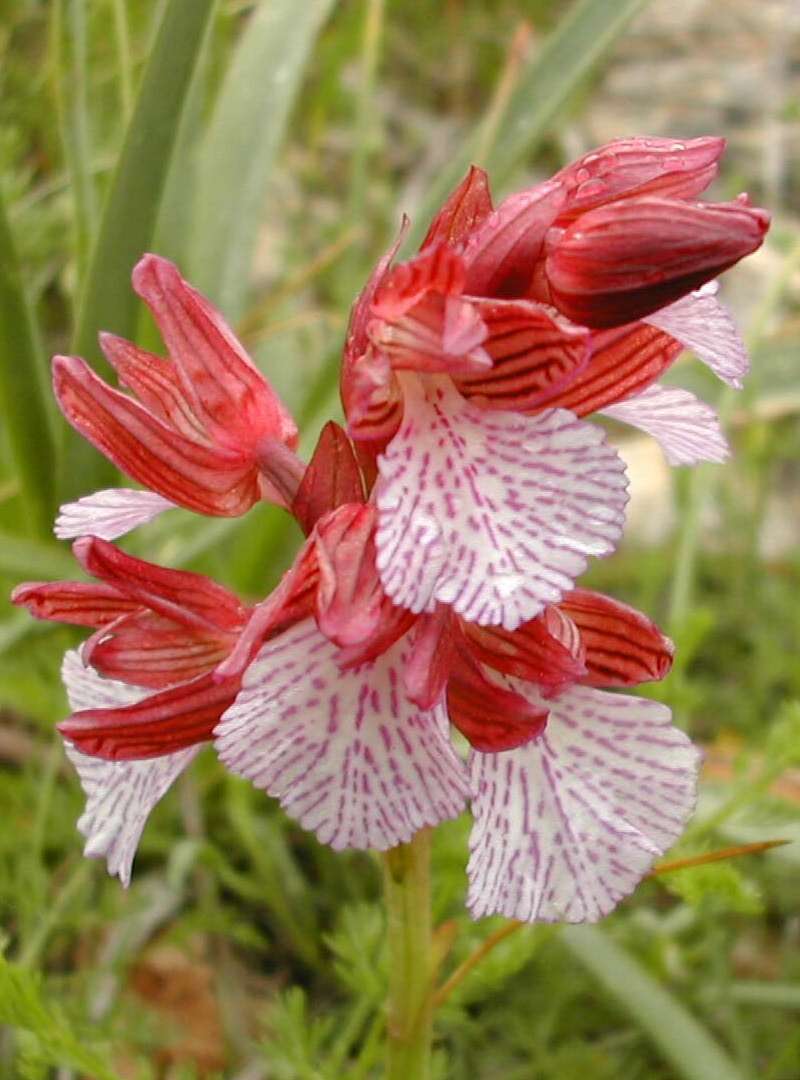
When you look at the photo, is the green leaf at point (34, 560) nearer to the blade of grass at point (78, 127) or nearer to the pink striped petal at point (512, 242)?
the blade of grass at point (78, 127)

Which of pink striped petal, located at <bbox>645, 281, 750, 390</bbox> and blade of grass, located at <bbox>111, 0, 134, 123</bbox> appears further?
blade of grass, located at <bbox>111, 0, 134, 123</bbox>

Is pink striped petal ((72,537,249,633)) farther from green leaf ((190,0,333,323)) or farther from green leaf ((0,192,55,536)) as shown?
green leaf ((190,0,333,323))

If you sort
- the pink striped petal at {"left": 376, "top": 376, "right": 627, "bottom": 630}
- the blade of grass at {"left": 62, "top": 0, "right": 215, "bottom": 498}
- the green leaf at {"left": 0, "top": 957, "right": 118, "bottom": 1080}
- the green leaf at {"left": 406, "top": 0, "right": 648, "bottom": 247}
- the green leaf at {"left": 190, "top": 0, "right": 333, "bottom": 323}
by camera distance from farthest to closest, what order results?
the green leaf at {"left": 190, "top": 0, "right": 333, "bottom": 323}
the green leaf at {"left": 406, "top": 0, "right": 648, "bottom": 247}
the blade of grass at {"left": 62, "top": 0, "right": 215, "bottom": 498}
the green leaf at {"left": 0, "top": 957, "right": 118, "bottom": 1080}
the pink striped petal at {"left": 376, "top": 376, "right": 627, "bottom": 630}

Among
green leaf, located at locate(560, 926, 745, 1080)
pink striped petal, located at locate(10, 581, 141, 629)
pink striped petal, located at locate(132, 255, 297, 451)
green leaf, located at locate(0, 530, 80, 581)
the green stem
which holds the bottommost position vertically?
green leaf, located at locate(560, 926, 745, 1080)

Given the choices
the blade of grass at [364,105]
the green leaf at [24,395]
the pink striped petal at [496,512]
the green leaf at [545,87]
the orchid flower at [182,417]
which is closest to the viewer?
the pink striped petal at [496,512]

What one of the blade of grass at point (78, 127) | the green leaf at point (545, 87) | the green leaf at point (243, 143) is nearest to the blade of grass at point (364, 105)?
the green leaf at point (243, 143)

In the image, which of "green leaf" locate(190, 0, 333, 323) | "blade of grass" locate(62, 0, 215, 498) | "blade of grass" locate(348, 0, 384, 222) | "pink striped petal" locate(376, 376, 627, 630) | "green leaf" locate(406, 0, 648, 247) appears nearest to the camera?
"pink striped petal" locate(376, 376, 627, 630)

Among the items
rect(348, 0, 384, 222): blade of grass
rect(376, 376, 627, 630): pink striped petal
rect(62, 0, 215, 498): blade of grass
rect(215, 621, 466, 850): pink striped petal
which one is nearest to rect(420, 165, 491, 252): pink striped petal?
rect(376, 376, 627, 630): pink striped petal

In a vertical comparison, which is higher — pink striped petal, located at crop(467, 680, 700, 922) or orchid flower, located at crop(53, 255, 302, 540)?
orchid flower, located at crop(53, 255, 302, 540)
